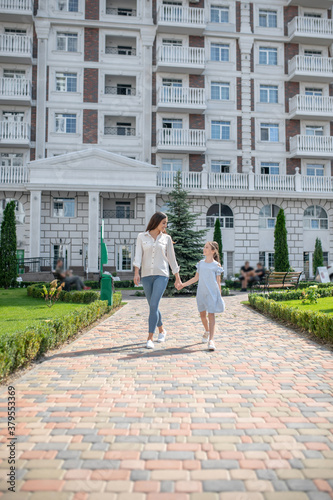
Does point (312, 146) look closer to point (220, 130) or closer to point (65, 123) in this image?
point (220, 130)

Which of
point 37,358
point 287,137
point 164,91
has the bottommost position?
point 37,358

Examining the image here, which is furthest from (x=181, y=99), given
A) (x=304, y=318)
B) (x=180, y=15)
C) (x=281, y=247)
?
(x=304, y=318)

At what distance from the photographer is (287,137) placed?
3011 centimetres

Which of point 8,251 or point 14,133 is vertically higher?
point 14,133

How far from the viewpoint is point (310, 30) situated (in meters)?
29.8

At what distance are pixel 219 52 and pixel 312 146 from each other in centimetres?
941

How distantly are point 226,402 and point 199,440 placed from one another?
38.3 inches

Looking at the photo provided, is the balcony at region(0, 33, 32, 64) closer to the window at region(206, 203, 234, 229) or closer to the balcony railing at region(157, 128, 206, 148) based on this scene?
the balcony railing at region(157, 128, 206, 148)

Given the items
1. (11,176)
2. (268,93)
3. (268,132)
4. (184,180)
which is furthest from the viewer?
(268,93)

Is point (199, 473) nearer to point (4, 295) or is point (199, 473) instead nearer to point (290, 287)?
point (4, 295)

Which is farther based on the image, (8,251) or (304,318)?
(8,251)

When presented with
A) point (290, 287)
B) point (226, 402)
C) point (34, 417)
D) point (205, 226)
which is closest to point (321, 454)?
point (226, 402)

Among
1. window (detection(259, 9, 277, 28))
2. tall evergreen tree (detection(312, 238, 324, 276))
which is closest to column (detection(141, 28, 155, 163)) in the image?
window (detection(259, 9, 277, 28))

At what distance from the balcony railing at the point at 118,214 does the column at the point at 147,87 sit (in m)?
3.72
